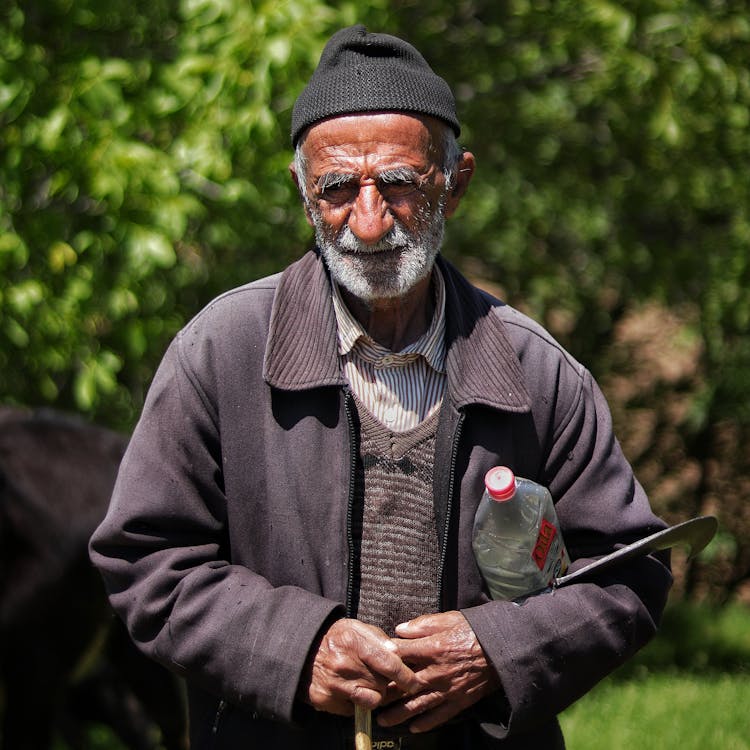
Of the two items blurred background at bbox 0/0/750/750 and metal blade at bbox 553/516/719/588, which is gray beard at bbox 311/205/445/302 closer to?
metal blade at bbox 553/516/719/588

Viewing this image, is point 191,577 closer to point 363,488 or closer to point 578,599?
point 363,488

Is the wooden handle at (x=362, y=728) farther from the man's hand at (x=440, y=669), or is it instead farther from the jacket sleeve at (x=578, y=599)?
the jacket sleeve at (x=578, y=599)

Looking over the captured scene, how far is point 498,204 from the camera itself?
22.1 ft

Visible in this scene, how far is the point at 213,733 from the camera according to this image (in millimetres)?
2324

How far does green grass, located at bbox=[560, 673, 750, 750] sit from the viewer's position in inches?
195

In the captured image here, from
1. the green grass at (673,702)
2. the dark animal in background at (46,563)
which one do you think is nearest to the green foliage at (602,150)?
the green grass at (673,702)

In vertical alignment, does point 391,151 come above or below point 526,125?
above

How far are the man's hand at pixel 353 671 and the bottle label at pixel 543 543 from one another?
0.98 feet

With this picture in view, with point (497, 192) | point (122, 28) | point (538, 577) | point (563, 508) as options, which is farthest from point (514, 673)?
point (497, 192)

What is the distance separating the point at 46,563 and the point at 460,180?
263cm

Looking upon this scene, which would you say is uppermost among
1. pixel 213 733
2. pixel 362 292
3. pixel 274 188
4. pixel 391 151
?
pixel 391 151

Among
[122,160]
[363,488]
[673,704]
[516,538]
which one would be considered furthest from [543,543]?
[673,704]

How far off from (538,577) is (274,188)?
9.98ft

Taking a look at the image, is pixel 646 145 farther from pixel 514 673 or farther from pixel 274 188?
pixel 514 673
